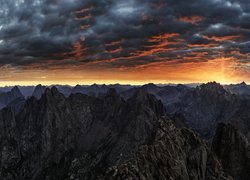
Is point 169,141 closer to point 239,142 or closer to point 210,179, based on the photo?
point 210,179

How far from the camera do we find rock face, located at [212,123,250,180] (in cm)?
15475

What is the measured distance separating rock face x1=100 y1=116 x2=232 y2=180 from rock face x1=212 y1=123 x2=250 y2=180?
38.1m

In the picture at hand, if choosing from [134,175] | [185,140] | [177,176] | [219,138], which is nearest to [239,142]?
[219,138]

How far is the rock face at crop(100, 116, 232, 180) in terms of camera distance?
8581 cm

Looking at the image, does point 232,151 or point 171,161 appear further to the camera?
point 232,151

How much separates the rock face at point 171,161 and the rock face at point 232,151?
38092 mm

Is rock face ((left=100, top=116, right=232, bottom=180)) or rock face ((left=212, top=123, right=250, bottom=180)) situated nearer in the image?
rock face ((left=100, top=116, right=232, bottom=180))

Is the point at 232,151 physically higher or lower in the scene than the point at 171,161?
lower

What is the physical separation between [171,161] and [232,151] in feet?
242

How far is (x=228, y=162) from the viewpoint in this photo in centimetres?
15838

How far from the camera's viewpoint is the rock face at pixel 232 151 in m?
155

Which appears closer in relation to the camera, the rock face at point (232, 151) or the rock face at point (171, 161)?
the rock face at point (171, 161)

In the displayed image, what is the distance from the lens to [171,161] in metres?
100

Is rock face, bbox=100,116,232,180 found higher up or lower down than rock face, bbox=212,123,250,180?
higher up
